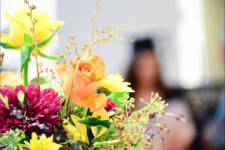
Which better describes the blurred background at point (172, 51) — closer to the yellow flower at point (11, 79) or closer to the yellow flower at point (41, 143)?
the yellow flower at point (11, 79)

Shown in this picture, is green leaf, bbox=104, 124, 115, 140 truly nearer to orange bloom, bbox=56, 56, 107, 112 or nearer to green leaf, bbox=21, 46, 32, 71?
orange bloom, bbox=56, 56, 107, 112

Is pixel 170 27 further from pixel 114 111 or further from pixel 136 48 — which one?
pixel 114 111

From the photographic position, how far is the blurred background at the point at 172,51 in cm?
193

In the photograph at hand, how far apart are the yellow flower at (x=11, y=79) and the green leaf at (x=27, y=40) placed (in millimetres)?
51

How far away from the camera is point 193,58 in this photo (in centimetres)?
382

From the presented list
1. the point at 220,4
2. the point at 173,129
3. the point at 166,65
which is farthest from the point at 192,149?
the point at 220,4

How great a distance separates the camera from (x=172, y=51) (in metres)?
3.51

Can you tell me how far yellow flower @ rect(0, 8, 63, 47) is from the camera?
411 millimetres

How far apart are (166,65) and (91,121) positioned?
3119 millimetres

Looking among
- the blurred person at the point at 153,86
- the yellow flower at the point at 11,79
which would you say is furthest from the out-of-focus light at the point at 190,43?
the yellow flower at the point at 11,79

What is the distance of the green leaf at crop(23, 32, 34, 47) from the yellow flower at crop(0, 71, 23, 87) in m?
0.05

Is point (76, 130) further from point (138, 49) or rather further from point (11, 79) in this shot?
point (138, 49)

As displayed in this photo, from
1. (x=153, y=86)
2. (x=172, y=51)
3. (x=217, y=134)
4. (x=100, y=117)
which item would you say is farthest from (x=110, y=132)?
(x=172, y=51)

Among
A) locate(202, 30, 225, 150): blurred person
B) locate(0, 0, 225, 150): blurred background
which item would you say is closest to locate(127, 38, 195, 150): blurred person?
locate(0, 0, 225, 150): blurred background
